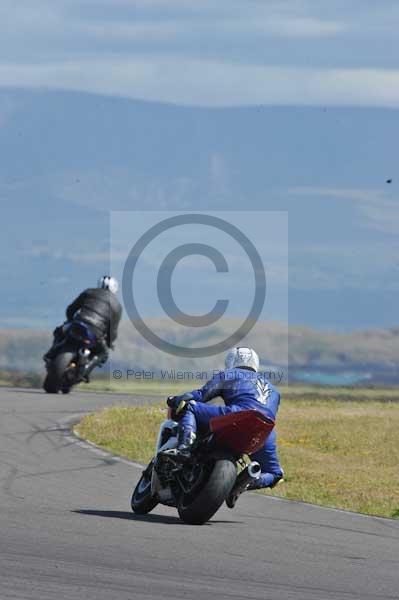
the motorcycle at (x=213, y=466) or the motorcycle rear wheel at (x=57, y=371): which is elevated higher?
the motorcycle rear wheel at (x=57, y=371)

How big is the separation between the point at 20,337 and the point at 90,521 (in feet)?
377

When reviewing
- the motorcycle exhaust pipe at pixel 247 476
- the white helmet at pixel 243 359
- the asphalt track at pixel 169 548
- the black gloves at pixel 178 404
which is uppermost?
the white helmet at pixel 243 359

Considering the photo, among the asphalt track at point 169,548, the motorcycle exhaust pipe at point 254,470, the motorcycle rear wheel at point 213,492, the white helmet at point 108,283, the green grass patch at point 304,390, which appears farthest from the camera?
the green grass patch at point 304,390

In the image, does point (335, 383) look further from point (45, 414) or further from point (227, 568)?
point (227, 568)

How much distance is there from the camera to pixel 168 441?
14.8m

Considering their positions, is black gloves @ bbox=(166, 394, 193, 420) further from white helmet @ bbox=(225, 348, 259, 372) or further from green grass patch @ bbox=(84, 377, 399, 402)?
green grass patch @ bbox=(84, 377, 399, 402)

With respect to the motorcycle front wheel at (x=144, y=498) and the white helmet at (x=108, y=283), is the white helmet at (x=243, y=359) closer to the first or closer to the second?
the motorcycle front wheel at (x=144, y=498)

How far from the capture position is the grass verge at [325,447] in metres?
19.0

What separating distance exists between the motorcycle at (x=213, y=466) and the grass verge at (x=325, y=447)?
1151 millimetres

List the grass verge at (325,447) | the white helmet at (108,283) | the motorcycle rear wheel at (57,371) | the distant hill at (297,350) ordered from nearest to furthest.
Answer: the grass verge at (325,447)
the motorcycle rear wheel at (57,371)
the white helmet at (108,283)
the distant hill at (297,350)

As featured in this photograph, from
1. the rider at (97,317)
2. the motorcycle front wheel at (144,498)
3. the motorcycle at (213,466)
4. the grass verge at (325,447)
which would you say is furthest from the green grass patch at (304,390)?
the motorcycle at (213,466)

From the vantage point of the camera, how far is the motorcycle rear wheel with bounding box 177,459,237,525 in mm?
14102

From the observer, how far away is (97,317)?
35.4 metres

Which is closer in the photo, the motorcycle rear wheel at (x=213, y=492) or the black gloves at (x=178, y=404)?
the motorcycle rear wheel at (x=213, y=492)
